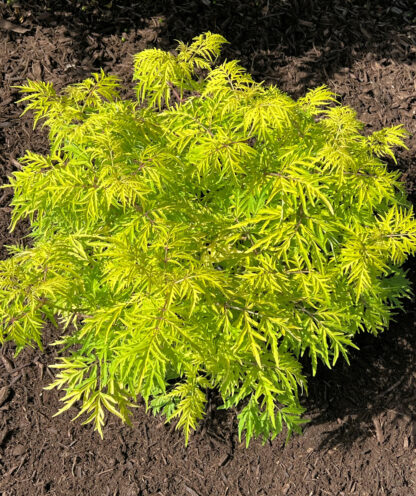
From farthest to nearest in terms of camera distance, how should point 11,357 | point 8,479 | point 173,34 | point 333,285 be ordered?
point 173,34 → point 11,357 → point 8,479 → point 333,285

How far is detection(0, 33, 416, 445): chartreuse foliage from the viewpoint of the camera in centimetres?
228

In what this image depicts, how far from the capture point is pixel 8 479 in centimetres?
395

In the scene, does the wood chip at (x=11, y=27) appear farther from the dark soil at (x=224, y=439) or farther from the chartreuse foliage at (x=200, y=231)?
the chartreuse foliage at (x=200, y=231)

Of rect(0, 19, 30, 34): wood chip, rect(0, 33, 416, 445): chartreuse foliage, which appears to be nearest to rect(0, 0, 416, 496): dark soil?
rect(0, 19, 30, 34): wood chip

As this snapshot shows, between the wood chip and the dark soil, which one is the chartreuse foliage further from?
the wood chip

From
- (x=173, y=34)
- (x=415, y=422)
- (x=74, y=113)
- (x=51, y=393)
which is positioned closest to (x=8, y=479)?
(x=51, y=393)

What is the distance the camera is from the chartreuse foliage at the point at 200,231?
2275mm

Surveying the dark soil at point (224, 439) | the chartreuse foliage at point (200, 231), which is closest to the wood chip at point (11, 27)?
the dark soil at point (224, 439)

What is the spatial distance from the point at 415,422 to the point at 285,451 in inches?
47.2

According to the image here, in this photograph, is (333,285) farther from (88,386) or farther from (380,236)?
(88,386)

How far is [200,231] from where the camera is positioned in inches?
108

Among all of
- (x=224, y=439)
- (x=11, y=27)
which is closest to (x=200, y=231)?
(x=224, y=439)

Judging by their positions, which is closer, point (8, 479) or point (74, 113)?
point (74, 113)

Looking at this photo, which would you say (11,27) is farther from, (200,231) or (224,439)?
(224,439)
